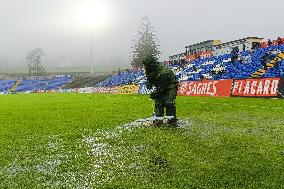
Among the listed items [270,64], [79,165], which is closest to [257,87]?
[270,64]

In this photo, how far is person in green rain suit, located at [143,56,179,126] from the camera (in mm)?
14539

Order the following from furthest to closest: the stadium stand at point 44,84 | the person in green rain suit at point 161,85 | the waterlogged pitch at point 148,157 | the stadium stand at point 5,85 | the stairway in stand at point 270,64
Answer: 1. the stadium stand at point 5,85
2. the stadium stand at point 44,84
3. the stairway in stand at point 270,64
4. the person in green rain suit at point 161,85
5. the waterlogged pitch at point 148,157

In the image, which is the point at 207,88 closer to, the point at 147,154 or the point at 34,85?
the point at 147,154

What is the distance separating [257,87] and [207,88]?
777 centimetres

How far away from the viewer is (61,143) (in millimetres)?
11969

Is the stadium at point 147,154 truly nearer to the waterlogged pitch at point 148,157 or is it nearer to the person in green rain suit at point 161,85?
the waterlogged pitch at point 148,157

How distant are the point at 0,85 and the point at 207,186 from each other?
13605 centimetres

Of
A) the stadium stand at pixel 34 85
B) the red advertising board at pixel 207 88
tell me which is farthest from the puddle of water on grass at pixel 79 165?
the stadium stand at pixel 34 85

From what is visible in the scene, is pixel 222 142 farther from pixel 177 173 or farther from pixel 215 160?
pixel 177 173

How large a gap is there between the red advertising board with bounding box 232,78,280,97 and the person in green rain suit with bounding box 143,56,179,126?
16567 millimetres

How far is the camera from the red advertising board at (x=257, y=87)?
98.1ft

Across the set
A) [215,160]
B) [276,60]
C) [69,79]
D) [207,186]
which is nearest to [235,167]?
[215,160]

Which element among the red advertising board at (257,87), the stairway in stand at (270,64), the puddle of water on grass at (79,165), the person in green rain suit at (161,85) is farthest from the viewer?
the stairway in stand at (270,64)

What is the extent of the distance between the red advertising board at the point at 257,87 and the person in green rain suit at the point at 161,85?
54.4ft
